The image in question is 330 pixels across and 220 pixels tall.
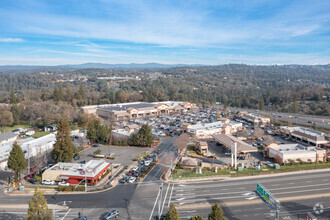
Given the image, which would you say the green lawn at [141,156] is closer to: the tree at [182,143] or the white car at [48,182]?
the tree at [182,143]

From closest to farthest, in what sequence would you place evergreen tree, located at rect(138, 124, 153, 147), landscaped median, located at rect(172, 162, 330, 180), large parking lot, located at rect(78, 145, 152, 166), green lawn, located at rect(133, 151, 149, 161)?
landscaped median, located at rect(172, 162, 330, 180)
large parking lot, located at rect(78, 145, 152, 166)
green lawn, located at rect(133, 151, 149, 161)
evergreen tree, located at rect(138, 124, 153, 147)

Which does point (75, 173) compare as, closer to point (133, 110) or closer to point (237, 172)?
point (237, 172)

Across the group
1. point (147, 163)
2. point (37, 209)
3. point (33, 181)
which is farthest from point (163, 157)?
point (37, 209)

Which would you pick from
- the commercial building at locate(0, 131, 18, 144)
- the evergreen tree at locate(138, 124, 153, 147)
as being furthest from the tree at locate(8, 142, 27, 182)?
the commercial building at locate(0, 131, 18, 144)

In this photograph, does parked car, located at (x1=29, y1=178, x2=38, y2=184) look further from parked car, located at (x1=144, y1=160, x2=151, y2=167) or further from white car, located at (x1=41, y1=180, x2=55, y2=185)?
parked car, located at (x1=144, y1=160, x2=151, y2=167)

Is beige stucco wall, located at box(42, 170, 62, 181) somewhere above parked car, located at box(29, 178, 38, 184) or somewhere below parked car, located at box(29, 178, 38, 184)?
above
